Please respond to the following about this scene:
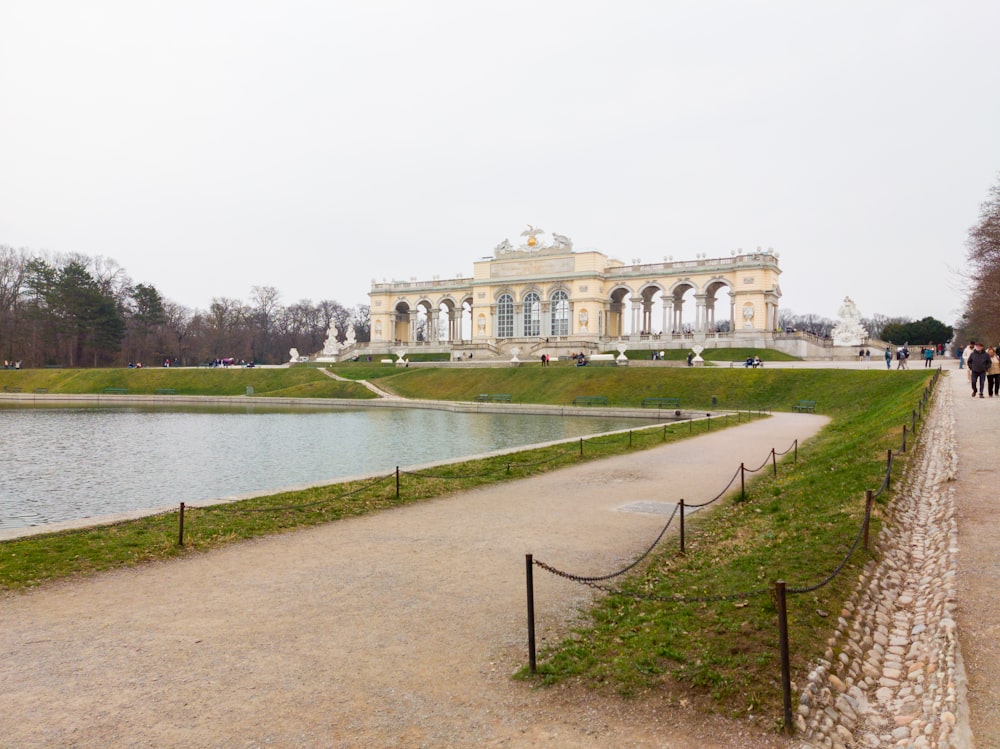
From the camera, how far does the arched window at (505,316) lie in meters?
89.2

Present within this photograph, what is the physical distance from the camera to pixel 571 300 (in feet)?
273

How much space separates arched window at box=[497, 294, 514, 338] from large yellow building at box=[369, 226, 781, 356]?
13 centimetres

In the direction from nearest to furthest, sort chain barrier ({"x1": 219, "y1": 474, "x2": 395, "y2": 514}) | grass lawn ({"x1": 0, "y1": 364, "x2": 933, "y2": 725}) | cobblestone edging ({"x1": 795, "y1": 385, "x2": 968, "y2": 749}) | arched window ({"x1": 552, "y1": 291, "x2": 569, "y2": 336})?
cobblestone edging ({"x1": 795, "y1": 385, "x2": 968, "y2": 749}), grass lawn ({"x1": 0, "y1": 364, "x2": 933, "y2": 725}), chain barrier ({"x1": 219, "y1": 474, "x2": 395, "y2": 514}), arched window ({"x1": 552, "y1": 291, "x2": 569, "y2": 336})

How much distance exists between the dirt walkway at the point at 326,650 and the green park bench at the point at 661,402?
3118cm

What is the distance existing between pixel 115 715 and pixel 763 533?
904cm

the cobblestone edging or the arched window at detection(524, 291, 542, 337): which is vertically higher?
the arched window at detection(524, 291, 542, 337)

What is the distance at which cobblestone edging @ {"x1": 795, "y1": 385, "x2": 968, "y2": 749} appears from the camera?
17.1 feet

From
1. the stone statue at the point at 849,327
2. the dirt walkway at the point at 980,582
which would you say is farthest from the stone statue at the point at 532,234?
the dirt walkway at the point at 980,582

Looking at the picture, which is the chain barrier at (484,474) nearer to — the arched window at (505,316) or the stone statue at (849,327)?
the stone statue at (849,327)

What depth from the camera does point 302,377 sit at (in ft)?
216

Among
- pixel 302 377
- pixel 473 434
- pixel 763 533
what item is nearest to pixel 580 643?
pixel 763 533

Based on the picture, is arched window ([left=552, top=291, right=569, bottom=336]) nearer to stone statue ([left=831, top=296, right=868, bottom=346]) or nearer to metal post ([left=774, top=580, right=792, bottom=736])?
stone statue ([left=831, top=296, right=868, bottom=346])

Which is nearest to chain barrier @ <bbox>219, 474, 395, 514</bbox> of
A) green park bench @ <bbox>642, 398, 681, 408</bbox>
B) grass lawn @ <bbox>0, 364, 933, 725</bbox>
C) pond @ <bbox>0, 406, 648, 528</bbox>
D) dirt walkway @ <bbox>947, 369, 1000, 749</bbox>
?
grass lawn @ <bbox>0, 364, 933, 725</bbox>

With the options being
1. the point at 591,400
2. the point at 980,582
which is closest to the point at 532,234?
the point at 591,400
